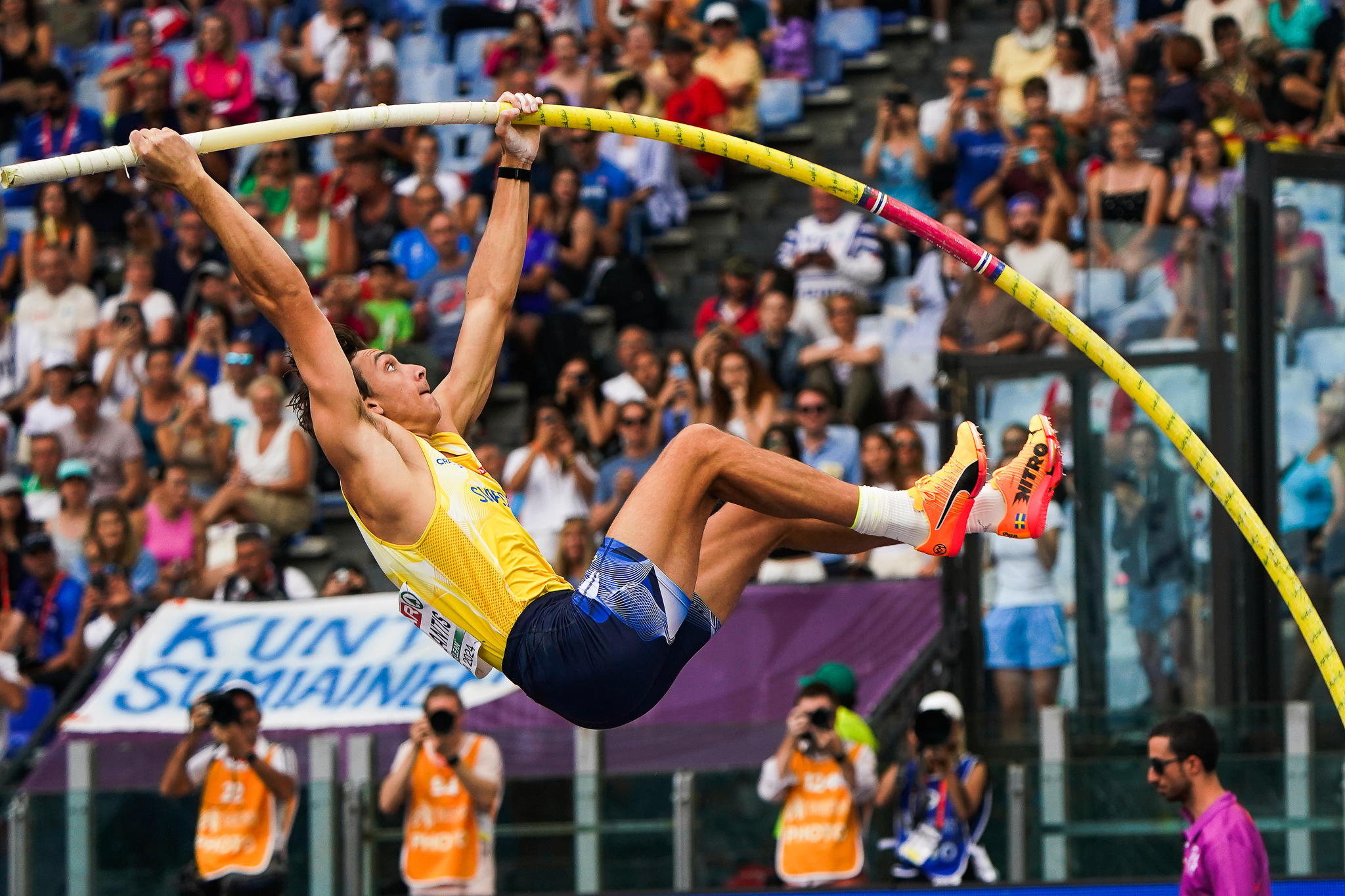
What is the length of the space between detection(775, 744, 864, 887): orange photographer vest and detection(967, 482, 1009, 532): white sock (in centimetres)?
320

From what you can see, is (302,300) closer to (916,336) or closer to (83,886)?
(83,886)

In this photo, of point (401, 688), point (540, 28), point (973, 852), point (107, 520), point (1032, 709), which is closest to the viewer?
point (973, 852)

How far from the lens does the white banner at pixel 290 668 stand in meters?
12.4

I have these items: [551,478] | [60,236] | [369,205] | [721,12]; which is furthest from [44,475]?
[721,12]

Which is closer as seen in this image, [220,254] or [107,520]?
[107,520]

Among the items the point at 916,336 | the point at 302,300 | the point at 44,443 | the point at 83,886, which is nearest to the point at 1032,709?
the point at 916,336

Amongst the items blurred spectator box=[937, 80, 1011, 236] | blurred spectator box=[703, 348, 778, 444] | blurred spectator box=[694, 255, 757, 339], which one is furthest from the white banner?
blurred spectator box=[937, 80, 1011, 236]

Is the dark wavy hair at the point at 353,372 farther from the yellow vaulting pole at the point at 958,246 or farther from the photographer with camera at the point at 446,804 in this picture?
the photographer with camera at the point at 446,804

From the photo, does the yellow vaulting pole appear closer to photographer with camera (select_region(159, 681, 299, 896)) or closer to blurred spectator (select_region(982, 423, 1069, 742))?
blurred spectator (select_region(982, 423, 1069, 742))

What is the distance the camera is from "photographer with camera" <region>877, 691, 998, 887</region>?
10.1 metres

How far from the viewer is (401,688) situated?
1246 cm

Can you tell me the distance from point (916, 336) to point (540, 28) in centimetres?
534

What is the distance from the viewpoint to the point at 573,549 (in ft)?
41.0

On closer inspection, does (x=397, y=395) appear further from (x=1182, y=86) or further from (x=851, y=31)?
(x=851, y=31)
